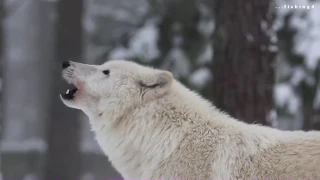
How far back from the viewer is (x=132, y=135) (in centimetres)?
409

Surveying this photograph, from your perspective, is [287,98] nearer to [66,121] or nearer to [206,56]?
[206,56]

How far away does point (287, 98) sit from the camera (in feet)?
39.8

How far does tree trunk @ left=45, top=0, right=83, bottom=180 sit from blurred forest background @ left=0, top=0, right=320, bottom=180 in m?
0.02

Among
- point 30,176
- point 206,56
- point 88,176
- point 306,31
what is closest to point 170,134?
point 306,31

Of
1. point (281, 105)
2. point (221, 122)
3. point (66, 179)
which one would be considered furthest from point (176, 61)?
point (221, 122)

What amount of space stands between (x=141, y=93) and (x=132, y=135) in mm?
328

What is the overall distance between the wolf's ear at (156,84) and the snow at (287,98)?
8289mm

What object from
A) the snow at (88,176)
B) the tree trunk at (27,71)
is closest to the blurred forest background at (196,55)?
the snow at (88,176)

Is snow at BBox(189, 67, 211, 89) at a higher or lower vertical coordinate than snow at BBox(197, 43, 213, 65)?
lower

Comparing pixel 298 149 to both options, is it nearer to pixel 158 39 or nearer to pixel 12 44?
pixel 158 39

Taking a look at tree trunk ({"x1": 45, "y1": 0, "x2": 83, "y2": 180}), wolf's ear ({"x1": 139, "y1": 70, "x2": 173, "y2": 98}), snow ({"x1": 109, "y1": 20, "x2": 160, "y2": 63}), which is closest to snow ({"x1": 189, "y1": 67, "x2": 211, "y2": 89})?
snow ({"x1": 109, "y1": 20, "x2": 160, "y2": 63})

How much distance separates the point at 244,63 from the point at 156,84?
267 cm

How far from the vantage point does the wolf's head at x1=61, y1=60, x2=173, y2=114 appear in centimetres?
413

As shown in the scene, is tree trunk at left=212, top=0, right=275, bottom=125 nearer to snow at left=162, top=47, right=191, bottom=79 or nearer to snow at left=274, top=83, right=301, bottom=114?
snow at left=274, top=83, right=301, bottom=114
